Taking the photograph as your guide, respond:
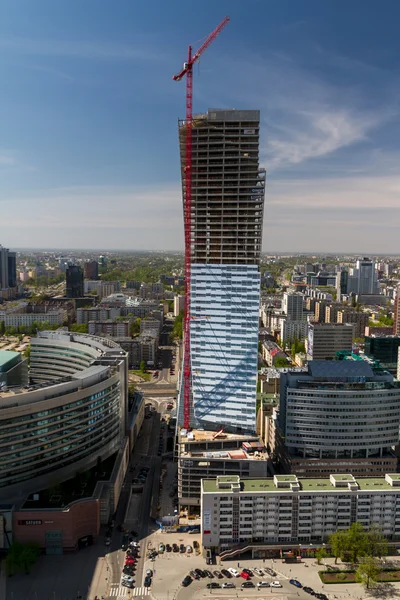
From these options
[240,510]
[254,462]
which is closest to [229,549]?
[240,510]

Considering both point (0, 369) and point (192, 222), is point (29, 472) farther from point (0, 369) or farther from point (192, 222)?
point (192, 222)

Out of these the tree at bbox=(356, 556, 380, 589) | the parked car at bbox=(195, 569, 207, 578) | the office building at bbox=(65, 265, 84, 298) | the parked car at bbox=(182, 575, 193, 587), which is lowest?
the parked car at bbox=(195, 569, 207, 578)

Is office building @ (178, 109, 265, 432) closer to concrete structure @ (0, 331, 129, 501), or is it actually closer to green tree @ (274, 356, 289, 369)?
concrete structure @ (0, 331, 129, 501)

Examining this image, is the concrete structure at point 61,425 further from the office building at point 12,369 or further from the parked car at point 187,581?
the parked car at point 187,581

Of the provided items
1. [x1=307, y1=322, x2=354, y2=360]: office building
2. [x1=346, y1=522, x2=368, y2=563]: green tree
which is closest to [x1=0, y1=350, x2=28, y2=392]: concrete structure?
[x1=346, y1=522, x2=368, y2=563]: green tree

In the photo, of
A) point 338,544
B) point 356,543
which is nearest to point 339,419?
point 356,543

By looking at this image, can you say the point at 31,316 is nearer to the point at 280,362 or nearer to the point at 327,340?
the point at 280,362
